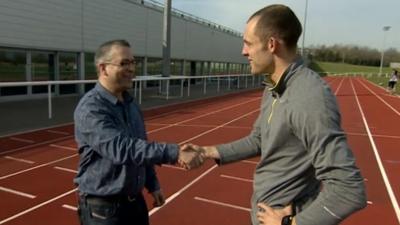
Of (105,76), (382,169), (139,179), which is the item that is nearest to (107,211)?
(139,179)

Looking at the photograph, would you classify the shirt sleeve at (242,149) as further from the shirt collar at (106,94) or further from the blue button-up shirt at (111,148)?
the shirt collar at (106,94)

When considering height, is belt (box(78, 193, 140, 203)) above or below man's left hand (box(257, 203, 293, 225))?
below

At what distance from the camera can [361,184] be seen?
5.18ft

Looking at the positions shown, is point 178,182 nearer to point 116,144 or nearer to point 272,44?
point 116,144

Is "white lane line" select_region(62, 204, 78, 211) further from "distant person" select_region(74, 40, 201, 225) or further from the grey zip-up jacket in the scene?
the grey zip-up jacket

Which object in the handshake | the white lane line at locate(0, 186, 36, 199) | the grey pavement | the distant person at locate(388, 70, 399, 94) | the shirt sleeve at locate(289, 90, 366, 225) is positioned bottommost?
the white lane line at locate(0, 186, 36, 199)

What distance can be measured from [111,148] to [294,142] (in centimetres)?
106

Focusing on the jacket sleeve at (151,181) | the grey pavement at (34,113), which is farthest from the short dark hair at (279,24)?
the grey pavement at (34,113)

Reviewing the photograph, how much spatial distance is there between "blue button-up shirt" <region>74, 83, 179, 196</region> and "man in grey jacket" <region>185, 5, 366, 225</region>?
2.13 ft

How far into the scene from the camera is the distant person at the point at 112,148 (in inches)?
91.9

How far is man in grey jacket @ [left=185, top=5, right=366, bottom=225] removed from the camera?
5.13 feet

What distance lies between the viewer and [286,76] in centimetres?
179

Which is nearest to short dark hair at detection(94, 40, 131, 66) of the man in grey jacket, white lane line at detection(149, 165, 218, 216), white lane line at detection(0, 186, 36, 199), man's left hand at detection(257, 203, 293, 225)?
the man in grey jacket

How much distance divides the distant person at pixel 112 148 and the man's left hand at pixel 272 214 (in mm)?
615
